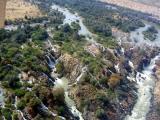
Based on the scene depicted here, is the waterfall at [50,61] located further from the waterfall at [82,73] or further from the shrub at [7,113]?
the shrub at [7,113]

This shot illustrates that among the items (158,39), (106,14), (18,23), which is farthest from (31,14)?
(158,39)

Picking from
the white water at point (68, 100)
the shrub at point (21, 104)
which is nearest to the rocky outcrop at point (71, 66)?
the white water at point (68, 100)

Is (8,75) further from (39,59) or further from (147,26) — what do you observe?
(147,26)

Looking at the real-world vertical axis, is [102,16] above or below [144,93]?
below

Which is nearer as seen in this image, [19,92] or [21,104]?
[21,104]

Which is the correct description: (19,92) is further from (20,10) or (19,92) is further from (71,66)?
(20,10)

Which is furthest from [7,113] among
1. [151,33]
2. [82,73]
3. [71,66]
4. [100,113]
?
[151,33]
